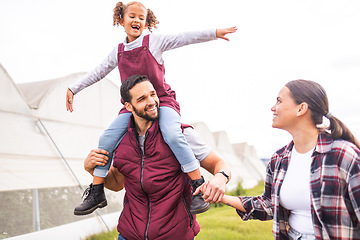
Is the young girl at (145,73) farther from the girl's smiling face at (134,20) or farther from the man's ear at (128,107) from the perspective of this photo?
the man's ear at (128,107)

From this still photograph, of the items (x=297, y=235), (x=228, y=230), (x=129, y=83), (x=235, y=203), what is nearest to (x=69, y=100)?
(x=129, y=83)

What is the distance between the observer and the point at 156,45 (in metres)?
2.40

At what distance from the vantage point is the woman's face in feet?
6.86

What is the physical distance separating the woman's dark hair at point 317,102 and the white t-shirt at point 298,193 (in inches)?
8.0

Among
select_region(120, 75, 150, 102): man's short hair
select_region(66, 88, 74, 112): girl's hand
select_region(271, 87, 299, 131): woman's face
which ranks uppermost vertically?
select_region(120, 75, 150, 102): man's short hair

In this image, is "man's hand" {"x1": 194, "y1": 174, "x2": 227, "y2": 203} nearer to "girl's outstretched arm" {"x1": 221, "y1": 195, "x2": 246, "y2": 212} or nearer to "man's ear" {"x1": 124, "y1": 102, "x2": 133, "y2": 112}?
"girl's outstretched arm" {"x1": 221, "y1": 195, "x2": 246, "y2": 212}

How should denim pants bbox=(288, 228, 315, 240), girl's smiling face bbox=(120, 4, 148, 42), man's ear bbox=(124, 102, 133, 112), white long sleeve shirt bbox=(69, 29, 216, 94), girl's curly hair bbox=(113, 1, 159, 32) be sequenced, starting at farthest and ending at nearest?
girl's curly hair bbox=(113, 1, 159, 32) → girl's smiling face bbox=(120, 4, 148, 42) → man's ear bbox=(124, 102, 133, 112) → white long sleeve shirt bbox=(69, 29, 216, 94) → denim pants bbox=(288, 228, 315, 240)

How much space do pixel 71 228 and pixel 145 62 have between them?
12.3 ft

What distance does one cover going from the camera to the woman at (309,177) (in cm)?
186

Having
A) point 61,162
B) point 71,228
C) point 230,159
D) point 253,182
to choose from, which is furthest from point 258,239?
point 253,182

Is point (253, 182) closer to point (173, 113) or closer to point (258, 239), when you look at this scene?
point (258, 239)

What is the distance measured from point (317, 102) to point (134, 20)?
135cm

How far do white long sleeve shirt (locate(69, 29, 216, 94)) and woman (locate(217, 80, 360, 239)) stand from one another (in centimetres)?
63

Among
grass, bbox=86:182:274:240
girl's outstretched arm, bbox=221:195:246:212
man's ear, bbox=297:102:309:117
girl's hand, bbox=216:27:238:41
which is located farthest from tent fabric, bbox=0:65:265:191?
man's ear, bbox=297:102:309:117
